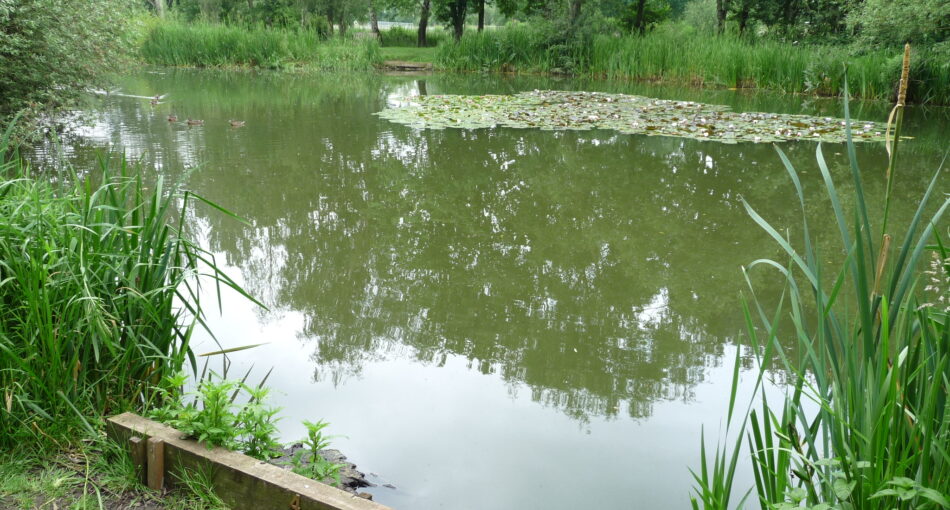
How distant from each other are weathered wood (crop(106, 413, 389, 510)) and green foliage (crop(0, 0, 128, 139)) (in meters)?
4.66

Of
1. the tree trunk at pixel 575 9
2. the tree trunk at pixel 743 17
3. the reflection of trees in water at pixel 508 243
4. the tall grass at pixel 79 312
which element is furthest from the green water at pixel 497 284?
the tree trunk at pixel 743 17

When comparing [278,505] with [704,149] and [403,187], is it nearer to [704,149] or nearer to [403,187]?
[403,187]

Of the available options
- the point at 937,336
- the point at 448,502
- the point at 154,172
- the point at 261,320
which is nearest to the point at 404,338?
the point at 261,320

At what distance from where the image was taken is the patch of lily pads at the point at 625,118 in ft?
32.0

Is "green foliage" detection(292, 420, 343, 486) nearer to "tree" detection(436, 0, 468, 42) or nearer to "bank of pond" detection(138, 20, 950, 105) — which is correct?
"bank of pond" detection(138, 20, 950, 105)

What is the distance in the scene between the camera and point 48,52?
22.4 feet

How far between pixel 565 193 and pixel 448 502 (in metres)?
4.64

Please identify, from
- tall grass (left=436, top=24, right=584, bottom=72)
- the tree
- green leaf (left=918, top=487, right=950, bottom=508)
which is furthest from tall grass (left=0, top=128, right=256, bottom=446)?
the tree

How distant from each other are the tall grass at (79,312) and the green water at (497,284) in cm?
67

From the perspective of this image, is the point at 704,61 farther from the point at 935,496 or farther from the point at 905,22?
the point at 935,496

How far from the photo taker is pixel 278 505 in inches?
82.0

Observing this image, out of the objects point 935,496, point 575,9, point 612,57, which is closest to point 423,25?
point 575,9

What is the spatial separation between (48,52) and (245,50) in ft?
45.2

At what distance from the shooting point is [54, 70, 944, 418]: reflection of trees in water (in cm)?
380
